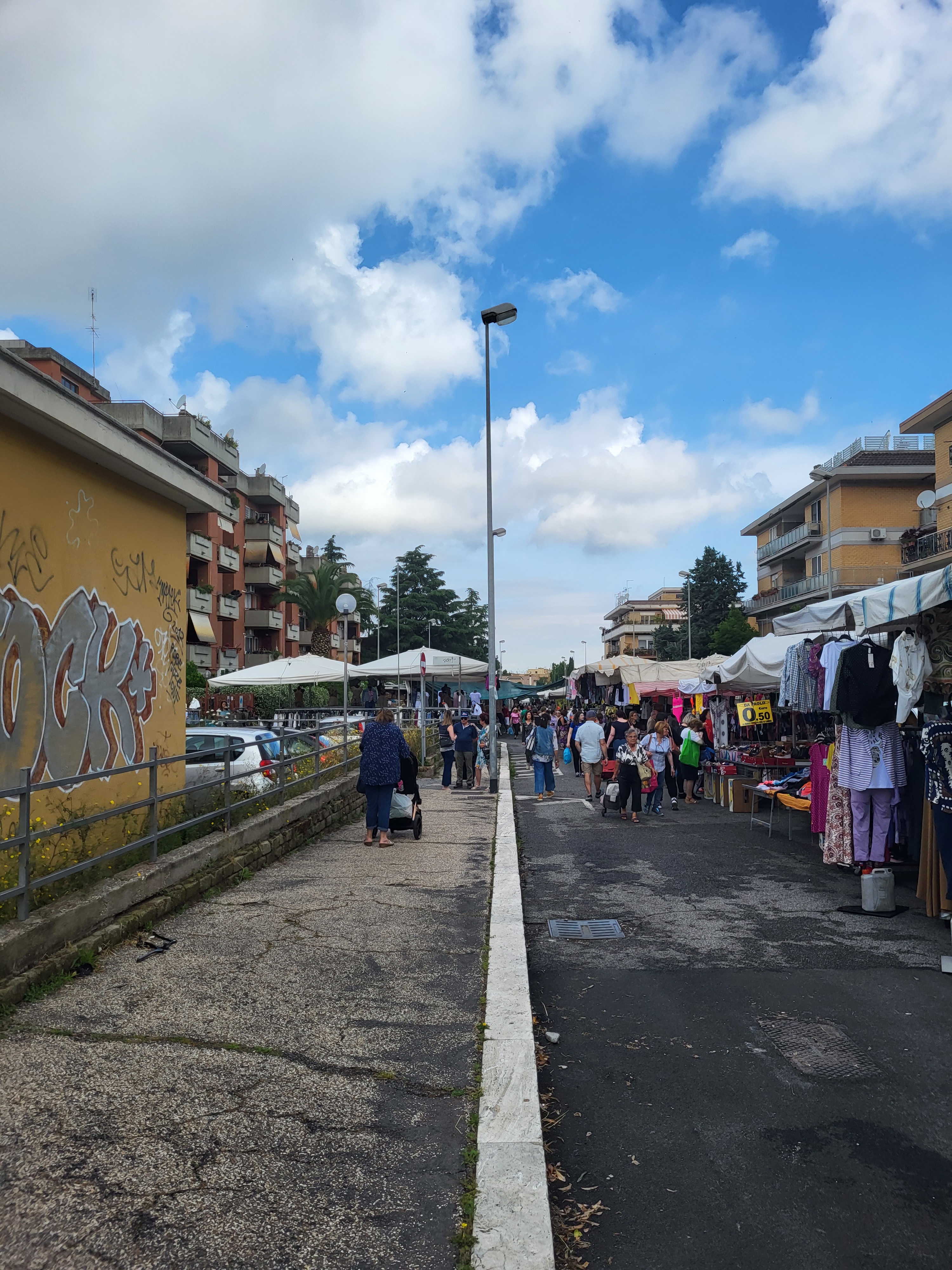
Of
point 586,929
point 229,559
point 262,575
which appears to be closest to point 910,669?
point 586,929

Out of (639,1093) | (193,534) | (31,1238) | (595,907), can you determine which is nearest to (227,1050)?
(31,1238)

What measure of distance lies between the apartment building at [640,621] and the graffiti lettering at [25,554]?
83.5 meters

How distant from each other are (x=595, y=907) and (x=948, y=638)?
12.7ft

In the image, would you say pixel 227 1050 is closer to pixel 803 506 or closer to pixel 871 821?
pixel 871 821

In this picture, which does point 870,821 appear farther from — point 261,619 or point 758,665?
point 261,619

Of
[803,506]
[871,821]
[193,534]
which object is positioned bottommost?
[871,821]

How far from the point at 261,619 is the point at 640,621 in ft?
227

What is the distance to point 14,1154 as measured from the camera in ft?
10.3

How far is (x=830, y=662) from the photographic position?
29.6 ft

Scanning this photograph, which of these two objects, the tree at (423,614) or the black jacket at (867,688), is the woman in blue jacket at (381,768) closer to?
the black jacket at (867,688)

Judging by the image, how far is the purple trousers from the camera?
838 centimetres

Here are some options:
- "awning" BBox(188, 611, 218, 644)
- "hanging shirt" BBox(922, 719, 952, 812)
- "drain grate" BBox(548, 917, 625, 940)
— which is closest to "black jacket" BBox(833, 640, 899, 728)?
"hanging shirt" BBox(922, 719, 952, 812)

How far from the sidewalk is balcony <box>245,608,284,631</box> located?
45.6m

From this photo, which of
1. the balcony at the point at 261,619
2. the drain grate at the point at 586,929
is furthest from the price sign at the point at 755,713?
the balcony at the point at 261,619
